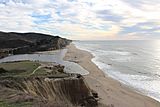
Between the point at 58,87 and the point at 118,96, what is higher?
the point at 58,87

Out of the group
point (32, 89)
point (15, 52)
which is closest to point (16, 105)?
point (32, 89)

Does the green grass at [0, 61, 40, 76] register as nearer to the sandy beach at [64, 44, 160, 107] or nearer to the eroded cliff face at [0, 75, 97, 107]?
the eroded cliff face at [0, 75, 97, 107]

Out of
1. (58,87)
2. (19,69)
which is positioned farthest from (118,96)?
(19,69)

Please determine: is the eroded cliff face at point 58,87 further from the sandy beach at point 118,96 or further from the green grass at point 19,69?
the green grass at point 19,69

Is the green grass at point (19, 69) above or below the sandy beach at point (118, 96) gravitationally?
above

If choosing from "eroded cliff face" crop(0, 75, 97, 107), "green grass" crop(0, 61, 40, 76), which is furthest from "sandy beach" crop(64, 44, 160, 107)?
"green grass" crop(0, 61, 40, 76)

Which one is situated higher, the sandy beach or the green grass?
the green grass

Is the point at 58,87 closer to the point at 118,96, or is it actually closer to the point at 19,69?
the point at 118,96

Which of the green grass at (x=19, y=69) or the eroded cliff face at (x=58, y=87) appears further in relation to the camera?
the green grass at (x=19, y=69)

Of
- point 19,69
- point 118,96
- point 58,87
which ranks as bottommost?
point 118,96

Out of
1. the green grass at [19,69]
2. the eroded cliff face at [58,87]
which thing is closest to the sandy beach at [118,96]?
the eroded cliff face at [58,87]

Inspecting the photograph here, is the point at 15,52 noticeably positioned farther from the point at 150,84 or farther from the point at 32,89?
the point at 32,89
